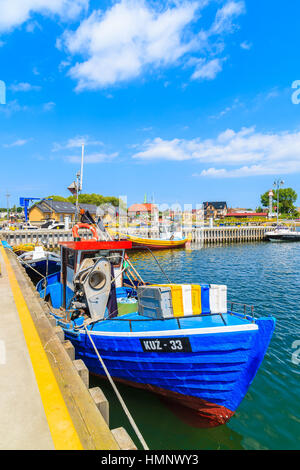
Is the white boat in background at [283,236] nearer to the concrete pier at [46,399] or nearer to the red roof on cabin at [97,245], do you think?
the red roof on cabin at [97,245]

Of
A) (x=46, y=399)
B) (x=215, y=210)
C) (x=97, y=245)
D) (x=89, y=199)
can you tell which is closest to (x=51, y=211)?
(x=89, y=199)

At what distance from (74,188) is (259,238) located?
55.2 meters

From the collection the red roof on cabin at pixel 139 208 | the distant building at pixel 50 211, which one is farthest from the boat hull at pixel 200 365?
the red roof on cabin at pixel 139 208

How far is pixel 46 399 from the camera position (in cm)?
387

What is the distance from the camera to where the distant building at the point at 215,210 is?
123000mm

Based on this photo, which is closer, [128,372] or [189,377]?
[189,377]

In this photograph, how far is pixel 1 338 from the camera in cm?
588

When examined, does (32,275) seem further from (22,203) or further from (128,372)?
(22,203)

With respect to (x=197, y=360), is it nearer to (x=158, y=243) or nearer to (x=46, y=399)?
(x=46, y=399)

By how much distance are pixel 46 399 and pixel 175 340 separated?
291 cm

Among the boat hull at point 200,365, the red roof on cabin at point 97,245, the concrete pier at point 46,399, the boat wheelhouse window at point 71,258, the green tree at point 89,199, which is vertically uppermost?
the green tree at point 89,199

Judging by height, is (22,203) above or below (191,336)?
above
